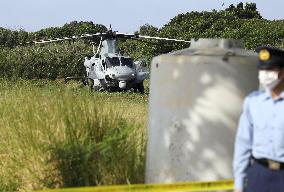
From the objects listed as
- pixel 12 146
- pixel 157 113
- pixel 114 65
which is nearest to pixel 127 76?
pixel 114 65

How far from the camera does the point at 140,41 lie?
1294 inches

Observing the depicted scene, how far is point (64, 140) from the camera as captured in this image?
561 cm

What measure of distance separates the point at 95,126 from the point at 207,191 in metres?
1.82

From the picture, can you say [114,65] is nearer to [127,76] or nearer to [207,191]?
[127,76]

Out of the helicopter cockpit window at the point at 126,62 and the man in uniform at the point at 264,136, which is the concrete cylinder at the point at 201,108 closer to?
the man in uniform at the point at 264,136

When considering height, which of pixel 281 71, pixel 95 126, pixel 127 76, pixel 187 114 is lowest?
pixel 127 76

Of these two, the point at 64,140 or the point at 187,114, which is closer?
the point at 187,114

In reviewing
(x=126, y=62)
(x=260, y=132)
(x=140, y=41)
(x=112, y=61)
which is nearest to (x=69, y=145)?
(x=260, y=132)

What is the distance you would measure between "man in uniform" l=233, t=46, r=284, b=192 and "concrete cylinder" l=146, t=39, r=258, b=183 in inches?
23.5

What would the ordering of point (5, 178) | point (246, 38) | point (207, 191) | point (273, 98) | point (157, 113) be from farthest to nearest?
point (246, 38) → point (5, 178) → point (157, 113) → point (207, 191) → point (273, 98)

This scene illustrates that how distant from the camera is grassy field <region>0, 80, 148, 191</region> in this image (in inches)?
207

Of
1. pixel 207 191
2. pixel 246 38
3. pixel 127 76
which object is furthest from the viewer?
pixel 246 38

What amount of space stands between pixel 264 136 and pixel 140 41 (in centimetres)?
2955

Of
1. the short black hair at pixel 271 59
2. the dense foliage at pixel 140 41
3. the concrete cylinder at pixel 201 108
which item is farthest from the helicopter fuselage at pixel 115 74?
the short black hair at pixel 271 59
